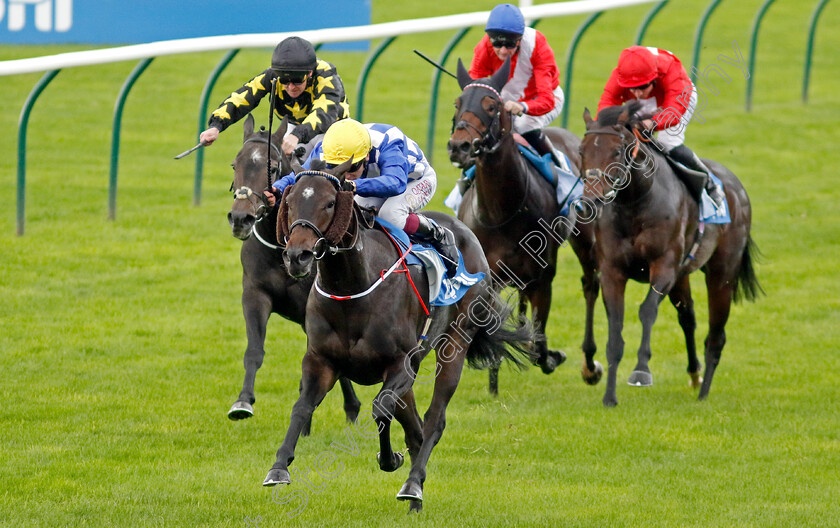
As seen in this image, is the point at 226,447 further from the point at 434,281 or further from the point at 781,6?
the point at 781,6

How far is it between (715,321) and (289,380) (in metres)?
3.02

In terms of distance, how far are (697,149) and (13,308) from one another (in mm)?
8393

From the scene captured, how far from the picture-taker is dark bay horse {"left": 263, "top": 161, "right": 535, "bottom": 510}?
191 inches

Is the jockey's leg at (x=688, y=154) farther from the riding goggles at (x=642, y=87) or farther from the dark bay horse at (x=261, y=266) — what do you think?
the dark bay horse at (x=261, y=266)

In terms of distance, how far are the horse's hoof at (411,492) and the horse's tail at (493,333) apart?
115cm

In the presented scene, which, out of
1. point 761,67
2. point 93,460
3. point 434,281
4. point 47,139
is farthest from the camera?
point 761,67

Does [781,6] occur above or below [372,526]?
above

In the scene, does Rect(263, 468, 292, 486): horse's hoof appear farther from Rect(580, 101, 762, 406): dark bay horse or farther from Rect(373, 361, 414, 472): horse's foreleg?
Rect(580, 101, 762, 406): dark bay horse

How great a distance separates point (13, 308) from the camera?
9508 millimetres

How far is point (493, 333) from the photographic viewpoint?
6.49m

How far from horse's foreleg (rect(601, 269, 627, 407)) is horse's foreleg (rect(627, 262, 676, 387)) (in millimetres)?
149

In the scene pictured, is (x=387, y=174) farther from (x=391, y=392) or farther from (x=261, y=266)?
(x=261, y=266)

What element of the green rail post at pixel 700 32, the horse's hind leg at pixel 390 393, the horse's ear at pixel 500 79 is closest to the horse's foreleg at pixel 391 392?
the horse's hind leg at pixel 390 393

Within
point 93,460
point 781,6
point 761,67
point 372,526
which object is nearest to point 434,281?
point 372,526
